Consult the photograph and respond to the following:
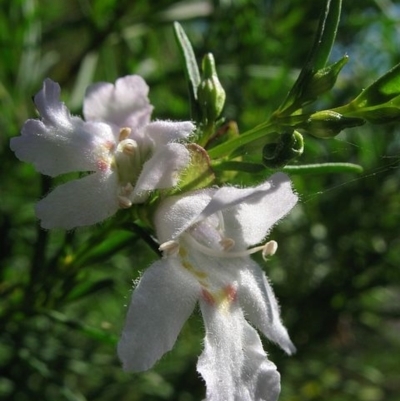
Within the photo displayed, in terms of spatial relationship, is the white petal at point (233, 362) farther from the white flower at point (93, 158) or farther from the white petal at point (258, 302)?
the white flower at point (93, 158)

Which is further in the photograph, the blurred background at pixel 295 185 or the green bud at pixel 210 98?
the blurred background at pixel 295 185

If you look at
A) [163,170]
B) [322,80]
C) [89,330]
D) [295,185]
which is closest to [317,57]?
[322,80]

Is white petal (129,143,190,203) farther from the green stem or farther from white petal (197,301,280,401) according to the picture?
white petal (197,301,280,401)

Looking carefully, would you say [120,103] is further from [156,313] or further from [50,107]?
[156,313]

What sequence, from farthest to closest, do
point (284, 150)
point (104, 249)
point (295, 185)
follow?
point (295, 185) → point (104, 249) → point (284, 150)

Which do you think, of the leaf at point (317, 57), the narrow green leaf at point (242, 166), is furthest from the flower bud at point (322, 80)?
the narrow green leaf at point (242, 166)

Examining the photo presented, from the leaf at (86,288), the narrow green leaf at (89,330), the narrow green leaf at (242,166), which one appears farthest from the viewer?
the leaf at (86,288)

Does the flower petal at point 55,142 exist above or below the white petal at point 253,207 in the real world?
above
